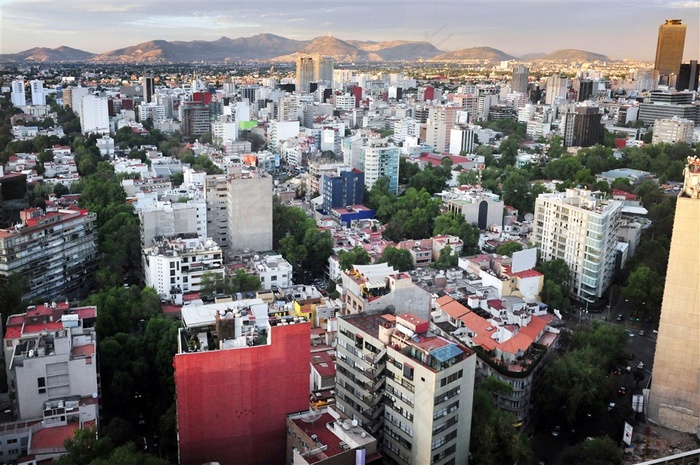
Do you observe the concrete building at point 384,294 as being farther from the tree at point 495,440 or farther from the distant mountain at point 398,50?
the distant mountain at point 398,50

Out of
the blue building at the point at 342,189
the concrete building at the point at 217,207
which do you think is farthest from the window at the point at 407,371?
the blue building at the point at 342,189

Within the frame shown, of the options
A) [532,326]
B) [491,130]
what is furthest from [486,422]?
[491,130]

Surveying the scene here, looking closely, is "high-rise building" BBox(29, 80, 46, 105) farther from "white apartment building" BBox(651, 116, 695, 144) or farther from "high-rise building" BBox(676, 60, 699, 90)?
"high-rise building" BBox(676, 60, 699, 90)

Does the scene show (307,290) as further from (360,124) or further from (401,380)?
(360,124)

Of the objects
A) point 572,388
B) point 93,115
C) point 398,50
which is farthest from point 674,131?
point 93,115

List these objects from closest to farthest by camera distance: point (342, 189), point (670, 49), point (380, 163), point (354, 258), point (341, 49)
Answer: point (354, 258) → point (342, 189) → point (380, 163) → point (341, 49) → point (670, 49)

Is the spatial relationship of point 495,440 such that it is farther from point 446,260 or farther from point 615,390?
point 446,260
